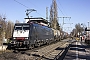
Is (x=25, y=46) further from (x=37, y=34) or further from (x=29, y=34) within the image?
(x=37, y=34)

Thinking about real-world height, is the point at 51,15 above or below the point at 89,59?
above

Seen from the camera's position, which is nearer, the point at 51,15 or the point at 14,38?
the point at 14,38

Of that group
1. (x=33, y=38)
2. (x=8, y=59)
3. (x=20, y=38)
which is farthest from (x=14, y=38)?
(x=8, y=59)

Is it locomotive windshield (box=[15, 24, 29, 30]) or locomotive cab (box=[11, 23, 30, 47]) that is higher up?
locomotive windshield (box=[15, 24, 29, 30])

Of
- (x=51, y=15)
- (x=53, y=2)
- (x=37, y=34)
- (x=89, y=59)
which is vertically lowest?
(x=89, y=59)

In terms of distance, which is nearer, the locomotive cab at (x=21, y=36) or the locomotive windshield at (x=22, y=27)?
the locomotive cab at (x=21, y=36)

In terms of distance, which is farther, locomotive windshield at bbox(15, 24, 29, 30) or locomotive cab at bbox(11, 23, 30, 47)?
locomotive windshield at bbox(15, 24, 29, 30)

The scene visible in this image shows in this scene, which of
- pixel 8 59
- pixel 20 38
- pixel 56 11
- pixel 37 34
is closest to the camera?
pixel 8 59

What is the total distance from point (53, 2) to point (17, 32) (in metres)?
50.3

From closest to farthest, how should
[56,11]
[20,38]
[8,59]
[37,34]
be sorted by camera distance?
1. [8,59]
2. [20,38]
3. [37,34]
4. [56,11]

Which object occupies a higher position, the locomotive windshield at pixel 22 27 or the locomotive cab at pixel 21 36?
the locomotive windshield at pixel 22 27

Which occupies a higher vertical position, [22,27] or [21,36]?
[22,27]

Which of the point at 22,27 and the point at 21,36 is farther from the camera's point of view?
the point at 22,27

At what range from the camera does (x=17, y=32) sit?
24875 mm
